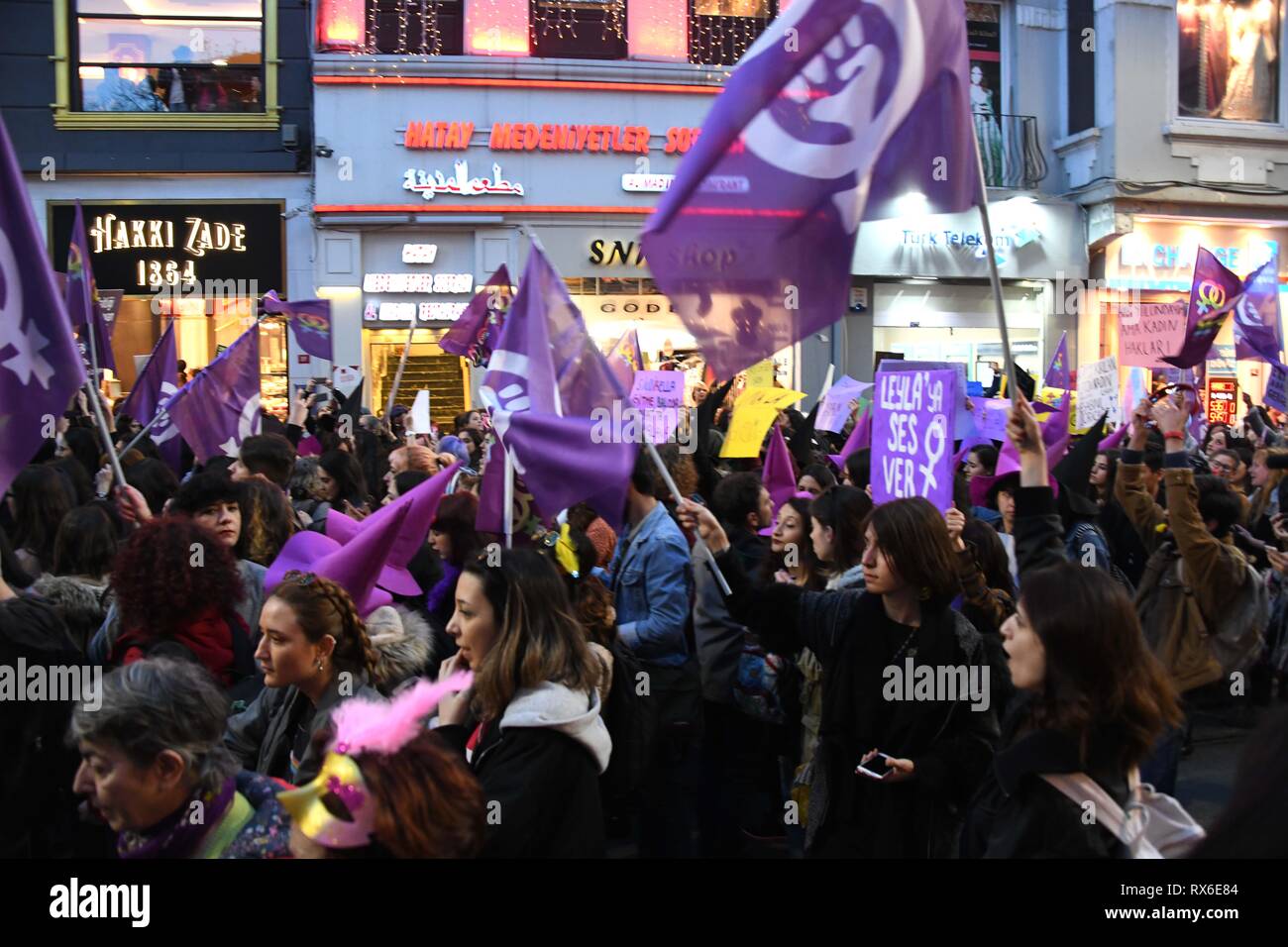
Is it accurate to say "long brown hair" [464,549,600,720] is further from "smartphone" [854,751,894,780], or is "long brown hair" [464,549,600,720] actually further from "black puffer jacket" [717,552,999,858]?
"smartphone" [854,751,894,780]

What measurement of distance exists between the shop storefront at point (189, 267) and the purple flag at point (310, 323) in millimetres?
7119

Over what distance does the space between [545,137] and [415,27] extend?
8.52 feet

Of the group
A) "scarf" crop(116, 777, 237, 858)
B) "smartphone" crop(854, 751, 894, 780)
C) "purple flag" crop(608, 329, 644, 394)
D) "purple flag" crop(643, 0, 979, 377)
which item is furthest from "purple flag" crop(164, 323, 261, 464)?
"scarf" crop(116, 777, 237, 858)

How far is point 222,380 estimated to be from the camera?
331 inches

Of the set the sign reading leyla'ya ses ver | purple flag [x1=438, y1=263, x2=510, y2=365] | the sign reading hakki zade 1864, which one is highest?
the sign reading hakki zade 1864

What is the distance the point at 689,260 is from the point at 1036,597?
4.82 ft

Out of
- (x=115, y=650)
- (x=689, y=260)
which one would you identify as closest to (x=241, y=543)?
(x=115, y=650)

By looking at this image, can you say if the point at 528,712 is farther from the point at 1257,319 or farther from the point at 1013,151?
the point at 1013,151

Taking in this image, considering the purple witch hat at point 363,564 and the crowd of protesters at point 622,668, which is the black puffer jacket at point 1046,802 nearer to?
the crowd of protesters at point 622,668

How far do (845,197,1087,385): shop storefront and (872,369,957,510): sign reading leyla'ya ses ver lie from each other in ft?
50.1

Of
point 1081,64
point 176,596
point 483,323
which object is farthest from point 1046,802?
point 1081,64

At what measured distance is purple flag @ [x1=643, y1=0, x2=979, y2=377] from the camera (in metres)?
3.71

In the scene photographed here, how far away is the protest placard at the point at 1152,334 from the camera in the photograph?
10688 millimetres

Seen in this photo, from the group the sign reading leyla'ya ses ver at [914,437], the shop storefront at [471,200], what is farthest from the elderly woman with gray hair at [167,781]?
the shop storefront at [471,200]
